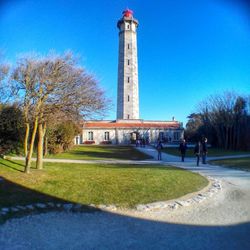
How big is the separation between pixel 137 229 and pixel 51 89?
715 centimetres

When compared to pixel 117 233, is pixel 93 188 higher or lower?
higher

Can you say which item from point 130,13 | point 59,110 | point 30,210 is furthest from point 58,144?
point 130,13

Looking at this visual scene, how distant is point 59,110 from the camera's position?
11.7 m

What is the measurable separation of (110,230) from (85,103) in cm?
685

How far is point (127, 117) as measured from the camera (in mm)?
60219

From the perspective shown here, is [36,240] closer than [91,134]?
Yes

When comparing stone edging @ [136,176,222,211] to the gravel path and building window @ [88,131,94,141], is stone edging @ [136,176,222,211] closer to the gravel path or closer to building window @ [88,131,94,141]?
the gravel path

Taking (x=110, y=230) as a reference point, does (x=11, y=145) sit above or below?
above

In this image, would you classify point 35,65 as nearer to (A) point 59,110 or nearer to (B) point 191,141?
(A) point 59,110

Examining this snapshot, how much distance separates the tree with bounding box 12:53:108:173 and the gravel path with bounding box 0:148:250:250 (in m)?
5.51

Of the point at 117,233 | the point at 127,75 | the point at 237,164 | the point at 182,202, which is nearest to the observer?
the point at 117,233

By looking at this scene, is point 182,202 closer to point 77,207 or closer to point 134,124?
point 77,207

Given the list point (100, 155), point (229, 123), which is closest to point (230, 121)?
point (229, 123)

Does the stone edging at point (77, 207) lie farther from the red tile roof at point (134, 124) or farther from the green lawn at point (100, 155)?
the red tile roof at point (134, 124)
